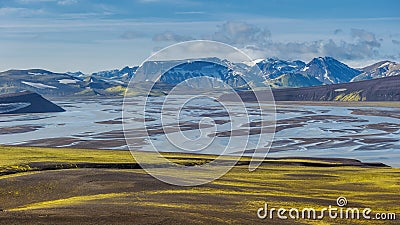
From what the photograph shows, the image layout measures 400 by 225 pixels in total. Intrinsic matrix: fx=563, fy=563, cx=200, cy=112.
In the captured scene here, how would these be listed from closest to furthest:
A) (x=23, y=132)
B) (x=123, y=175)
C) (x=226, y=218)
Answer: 1. (x=226, y=218)
2. (x=123, y=175)
3. (x=23, y=132)

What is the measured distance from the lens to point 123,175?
5938 centimetres

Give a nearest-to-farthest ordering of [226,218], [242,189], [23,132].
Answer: [226,218]
[242,189]
[23,132]

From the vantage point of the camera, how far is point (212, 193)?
50906 millimetres

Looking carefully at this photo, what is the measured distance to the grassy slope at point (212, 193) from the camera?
42.4m

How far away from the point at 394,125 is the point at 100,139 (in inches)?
3466

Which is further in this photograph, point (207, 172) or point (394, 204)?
point (207, 172)

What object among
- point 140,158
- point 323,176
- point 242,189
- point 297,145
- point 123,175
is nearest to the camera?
point 242,189

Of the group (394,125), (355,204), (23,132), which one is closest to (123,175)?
(355,204)

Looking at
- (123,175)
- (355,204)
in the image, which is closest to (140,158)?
(123,175)

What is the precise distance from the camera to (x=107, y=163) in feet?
238

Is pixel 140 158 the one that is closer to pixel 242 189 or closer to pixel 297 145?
pixel 242 189

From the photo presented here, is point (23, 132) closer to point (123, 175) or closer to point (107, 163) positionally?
point (107, 163)

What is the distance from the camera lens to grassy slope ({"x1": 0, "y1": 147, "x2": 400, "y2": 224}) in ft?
139

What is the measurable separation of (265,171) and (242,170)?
2.99 meters
